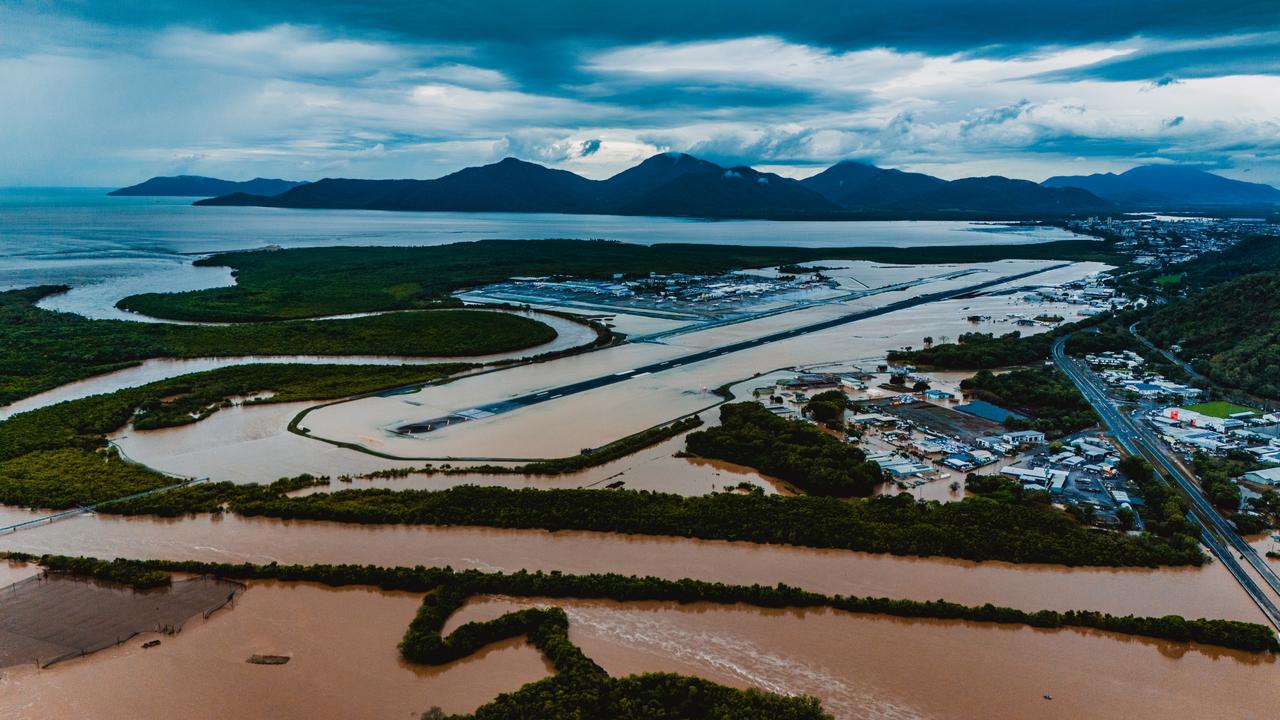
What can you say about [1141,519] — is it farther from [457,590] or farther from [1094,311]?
[1094,311]

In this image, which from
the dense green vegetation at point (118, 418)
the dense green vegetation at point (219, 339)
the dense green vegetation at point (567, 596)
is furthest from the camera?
the dense green vegetation at point (219, 339)

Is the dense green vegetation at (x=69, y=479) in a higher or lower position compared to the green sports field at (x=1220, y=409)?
lower

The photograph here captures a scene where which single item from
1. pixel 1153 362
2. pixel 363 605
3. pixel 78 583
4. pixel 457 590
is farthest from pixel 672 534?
pixel 1153 362

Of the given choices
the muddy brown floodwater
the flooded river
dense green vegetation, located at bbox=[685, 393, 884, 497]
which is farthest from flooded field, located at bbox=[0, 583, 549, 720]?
dense green vegetation, located at bbox=[685, 393, 884, 497]

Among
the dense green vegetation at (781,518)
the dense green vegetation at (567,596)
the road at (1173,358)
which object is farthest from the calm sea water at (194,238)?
the road at (1173,358)

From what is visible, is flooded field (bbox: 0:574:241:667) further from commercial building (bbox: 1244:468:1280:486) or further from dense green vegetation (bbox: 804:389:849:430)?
commercial building (bbox: 1244:468:1280:486)

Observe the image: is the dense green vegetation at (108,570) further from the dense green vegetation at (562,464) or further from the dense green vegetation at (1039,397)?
the dense green vegetation at (1039,397)
